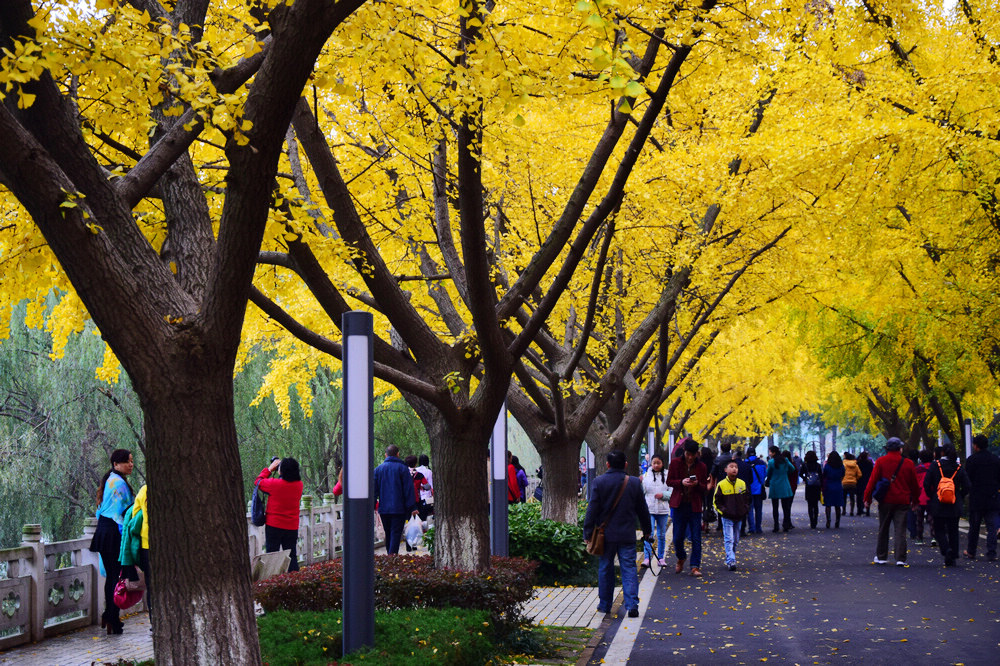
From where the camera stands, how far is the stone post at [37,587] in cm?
1111

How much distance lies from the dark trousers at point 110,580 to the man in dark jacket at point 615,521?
16.1 feet

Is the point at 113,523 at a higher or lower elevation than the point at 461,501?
lower

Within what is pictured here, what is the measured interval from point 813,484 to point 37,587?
848 inches

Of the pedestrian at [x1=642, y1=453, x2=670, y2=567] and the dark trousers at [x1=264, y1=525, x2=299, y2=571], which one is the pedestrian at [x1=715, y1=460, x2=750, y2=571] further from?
Answer: the dark trousers at [x1=264, y1=525, x2=299, y2=571]

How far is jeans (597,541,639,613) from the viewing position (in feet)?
38.4

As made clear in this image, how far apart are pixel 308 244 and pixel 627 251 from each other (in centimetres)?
958

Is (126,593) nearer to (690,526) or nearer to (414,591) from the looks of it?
(414,591)

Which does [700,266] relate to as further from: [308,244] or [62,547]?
[62,547]

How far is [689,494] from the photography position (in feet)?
52.7

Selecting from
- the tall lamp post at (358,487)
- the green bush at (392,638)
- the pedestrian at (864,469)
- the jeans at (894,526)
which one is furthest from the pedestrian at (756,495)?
the tall lamp post at (358,487)

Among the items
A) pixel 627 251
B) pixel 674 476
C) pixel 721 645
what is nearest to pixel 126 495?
pixel 721 645

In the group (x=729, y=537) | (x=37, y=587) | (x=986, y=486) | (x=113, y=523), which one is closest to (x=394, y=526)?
(x=729, y=537)

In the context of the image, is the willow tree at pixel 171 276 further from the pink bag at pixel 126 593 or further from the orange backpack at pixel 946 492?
the orange backpack at pixel 946 492

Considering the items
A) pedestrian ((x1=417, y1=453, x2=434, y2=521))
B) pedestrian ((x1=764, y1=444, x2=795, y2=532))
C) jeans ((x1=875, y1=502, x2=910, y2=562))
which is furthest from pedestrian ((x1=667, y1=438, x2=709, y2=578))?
pedestrian ((x1=764, y1=444, x2=795, y2=532))
